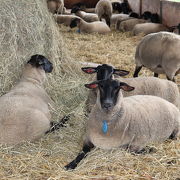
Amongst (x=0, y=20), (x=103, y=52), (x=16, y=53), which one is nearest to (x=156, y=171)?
(x=16, y=53)

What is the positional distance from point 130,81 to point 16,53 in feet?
5.88

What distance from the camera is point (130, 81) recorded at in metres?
5.04

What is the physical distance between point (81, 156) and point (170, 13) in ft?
26.9

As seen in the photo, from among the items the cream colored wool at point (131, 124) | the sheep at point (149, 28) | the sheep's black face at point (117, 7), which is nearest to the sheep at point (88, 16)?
the sheep at point (149, 28)

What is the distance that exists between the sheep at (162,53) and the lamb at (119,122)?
2.08 metres

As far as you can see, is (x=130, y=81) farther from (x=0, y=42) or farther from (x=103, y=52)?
(x=103, y=52)

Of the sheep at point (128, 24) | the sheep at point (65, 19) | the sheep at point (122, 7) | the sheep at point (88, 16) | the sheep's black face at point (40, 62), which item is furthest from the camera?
the sheep at point (122, 7)

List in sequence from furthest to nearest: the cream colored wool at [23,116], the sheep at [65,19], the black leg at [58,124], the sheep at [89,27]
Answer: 1. the sheep at [65,19]
2. the sheep at [89,27]
3. the black leg at [58,124]
4. the cream colored wool at [23,116]

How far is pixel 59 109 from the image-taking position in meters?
5.00

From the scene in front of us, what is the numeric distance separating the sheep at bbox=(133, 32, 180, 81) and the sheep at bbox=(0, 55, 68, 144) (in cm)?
229

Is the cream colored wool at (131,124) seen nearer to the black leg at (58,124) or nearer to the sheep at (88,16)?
the black leg at (58,124)

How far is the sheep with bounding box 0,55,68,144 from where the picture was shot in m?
3.89

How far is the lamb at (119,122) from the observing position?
3.61 m

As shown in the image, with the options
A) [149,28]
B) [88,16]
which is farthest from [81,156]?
[88,16]
